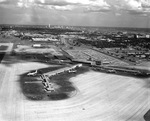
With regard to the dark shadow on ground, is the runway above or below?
below

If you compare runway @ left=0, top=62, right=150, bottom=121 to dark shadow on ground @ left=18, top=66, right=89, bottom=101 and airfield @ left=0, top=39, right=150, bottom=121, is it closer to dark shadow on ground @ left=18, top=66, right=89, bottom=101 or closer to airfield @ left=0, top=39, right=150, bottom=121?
airfield @ left=0, top=39, right=150, bottom=121

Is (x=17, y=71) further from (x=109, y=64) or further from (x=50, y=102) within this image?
(x=109, y=64)

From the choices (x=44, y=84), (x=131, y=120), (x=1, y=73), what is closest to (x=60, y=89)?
(x=44, y=84)

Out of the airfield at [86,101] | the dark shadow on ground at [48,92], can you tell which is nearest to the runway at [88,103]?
the airfield at [86,101]

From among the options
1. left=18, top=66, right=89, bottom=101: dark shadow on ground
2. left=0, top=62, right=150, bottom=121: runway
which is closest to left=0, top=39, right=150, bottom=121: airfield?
left=0, top=62, right=150, bottom=121: runway

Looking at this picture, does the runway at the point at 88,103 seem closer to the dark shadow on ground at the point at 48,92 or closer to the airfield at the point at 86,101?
the airfield at the point at 86,101

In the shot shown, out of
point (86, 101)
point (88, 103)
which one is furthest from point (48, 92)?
point (88, 103)
